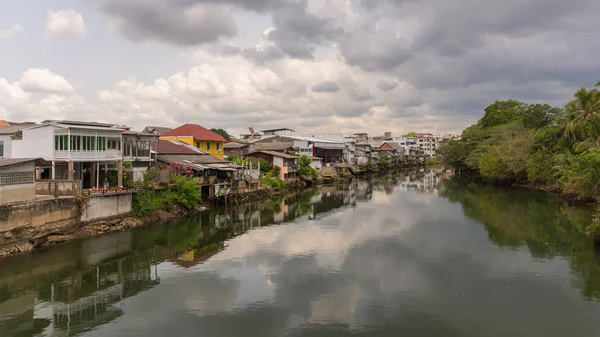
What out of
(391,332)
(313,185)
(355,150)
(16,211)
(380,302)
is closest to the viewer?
(391,332)

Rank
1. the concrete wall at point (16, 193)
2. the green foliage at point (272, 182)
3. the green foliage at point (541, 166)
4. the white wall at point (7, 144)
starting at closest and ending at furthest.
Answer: the concrete wall at point (16, 193) < the white wall at point (7, 144) < the green foliage at point (541, 166) < the green foliage at point (272, 182)

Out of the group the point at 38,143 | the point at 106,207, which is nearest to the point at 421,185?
the point at 106,207

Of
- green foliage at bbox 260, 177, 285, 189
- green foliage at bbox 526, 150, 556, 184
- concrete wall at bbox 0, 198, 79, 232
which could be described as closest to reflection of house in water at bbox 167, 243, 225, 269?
concrete wall at bbox 0, 198, 79, 232

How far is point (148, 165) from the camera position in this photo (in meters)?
27.6

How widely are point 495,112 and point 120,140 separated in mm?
56547

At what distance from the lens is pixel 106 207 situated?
71.5 feet

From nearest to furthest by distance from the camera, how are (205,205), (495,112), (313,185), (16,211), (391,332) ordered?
1. (391,332)
2. (16,211)
3. (205,205)
4. (313,185)
5. (495,112)

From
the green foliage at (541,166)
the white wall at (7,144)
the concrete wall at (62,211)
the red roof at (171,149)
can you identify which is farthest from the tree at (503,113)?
the white wall at (7,144)

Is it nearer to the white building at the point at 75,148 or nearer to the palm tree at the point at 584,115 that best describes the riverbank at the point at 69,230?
the white building at the point at 75,148

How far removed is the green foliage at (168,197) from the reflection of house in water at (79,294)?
5.19 metres

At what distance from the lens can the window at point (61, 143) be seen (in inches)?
811

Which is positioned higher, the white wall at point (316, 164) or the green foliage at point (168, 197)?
the white wall at point (316, 164)

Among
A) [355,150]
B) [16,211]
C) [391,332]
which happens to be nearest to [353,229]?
[391,332]

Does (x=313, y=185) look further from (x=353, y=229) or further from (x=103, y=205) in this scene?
(x=103, y=205)
